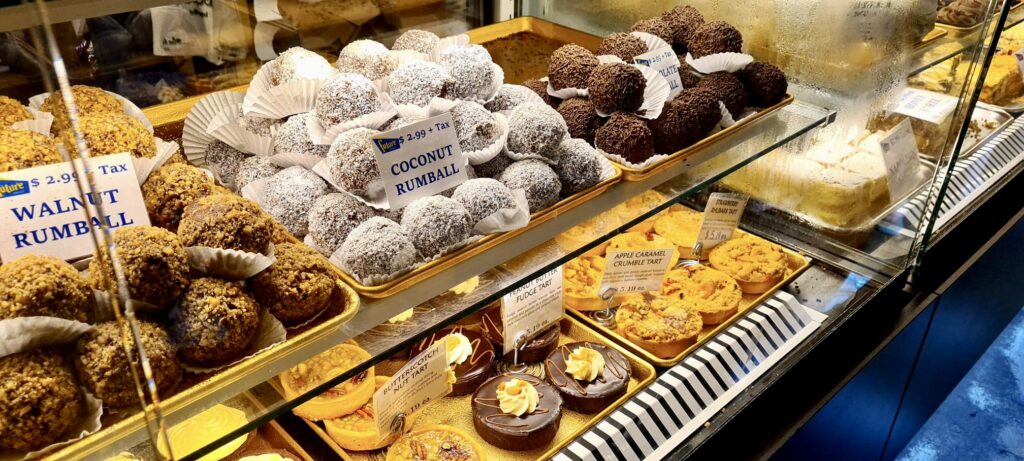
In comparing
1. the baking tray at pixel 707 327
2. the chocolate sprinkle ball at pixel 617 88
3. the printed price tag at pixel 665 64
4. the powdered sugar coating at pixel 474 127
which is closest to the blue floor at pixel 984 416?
the baking tray at pixel 707 327

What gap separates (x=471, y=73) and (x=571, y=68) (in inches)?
12.6

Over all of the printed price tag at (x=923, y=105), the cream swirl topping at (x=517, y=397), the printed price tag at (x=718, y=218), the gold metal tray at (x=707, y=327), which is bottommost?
the gold metal tray at (x=707, y=327)

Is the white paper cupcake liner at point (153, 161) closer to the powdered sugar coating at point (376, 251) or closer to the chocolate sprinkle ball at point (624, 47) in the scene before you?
the powdered sugar coating at point (376, 251)

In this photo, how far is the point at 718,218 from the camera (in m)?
2.54

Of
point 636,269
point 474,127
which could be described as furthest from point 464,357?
point 474,127

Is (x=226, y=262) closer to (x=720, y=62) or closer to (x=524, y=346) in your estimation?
(x=524, y=346)

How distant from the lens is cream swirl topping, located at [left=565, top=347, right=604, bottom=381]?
1997mm

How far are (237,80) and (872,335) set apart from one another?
6.76 feet

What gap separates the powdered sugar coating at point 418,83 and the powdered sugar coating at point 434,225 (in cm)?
32

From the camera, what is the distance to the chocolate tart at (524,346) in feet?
6.89

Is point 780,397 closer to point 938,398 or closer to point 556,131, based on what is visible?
point 556,131

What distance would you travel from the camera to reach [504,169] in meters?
1.69

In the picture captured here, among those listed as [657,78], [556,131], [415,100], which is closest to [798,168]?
[657,78]

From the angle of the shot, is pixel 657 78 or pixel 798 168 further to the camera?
pixel 798 168
